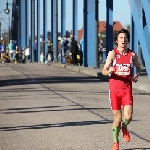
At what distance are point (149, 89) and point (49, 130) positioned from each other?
32.1 ft

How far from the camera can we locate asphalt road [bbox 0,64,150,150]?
997cm

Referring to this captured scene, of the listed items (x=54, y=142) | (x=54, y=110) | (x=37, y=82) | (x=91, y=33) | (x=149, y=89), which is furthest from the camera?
(x=91, y=33)

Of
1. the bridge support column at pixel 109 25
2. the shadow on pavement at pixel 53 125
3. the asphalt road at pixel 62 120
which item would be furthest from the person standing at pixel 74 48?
the shadow on pavement at pixel 53 125

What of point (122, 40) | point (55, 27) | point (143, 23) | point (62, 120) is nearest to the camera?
point (122, 40)

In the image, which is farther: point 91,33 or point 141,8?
point 91,33

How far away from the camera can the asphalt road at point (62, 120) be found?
9.97 meters

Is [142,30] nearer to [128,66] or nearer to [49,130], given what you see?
[49,130]

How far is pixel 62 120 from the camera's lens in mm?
12820

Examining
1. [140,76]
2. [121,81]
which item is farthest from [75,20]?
[121,81]

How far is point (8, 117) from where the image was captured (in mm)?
13430

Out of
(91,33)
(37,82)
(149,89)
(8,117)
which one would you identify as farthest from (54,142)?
(91,33)

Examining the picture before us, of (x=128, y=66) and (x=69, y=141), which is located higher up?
(x=128, y=66)

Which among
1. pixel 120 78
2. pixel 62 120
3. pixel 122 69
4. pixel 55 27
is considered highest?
pixel 122 69

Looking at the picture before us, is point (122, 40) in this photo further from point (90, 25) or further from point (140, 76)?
point (90, 25)
